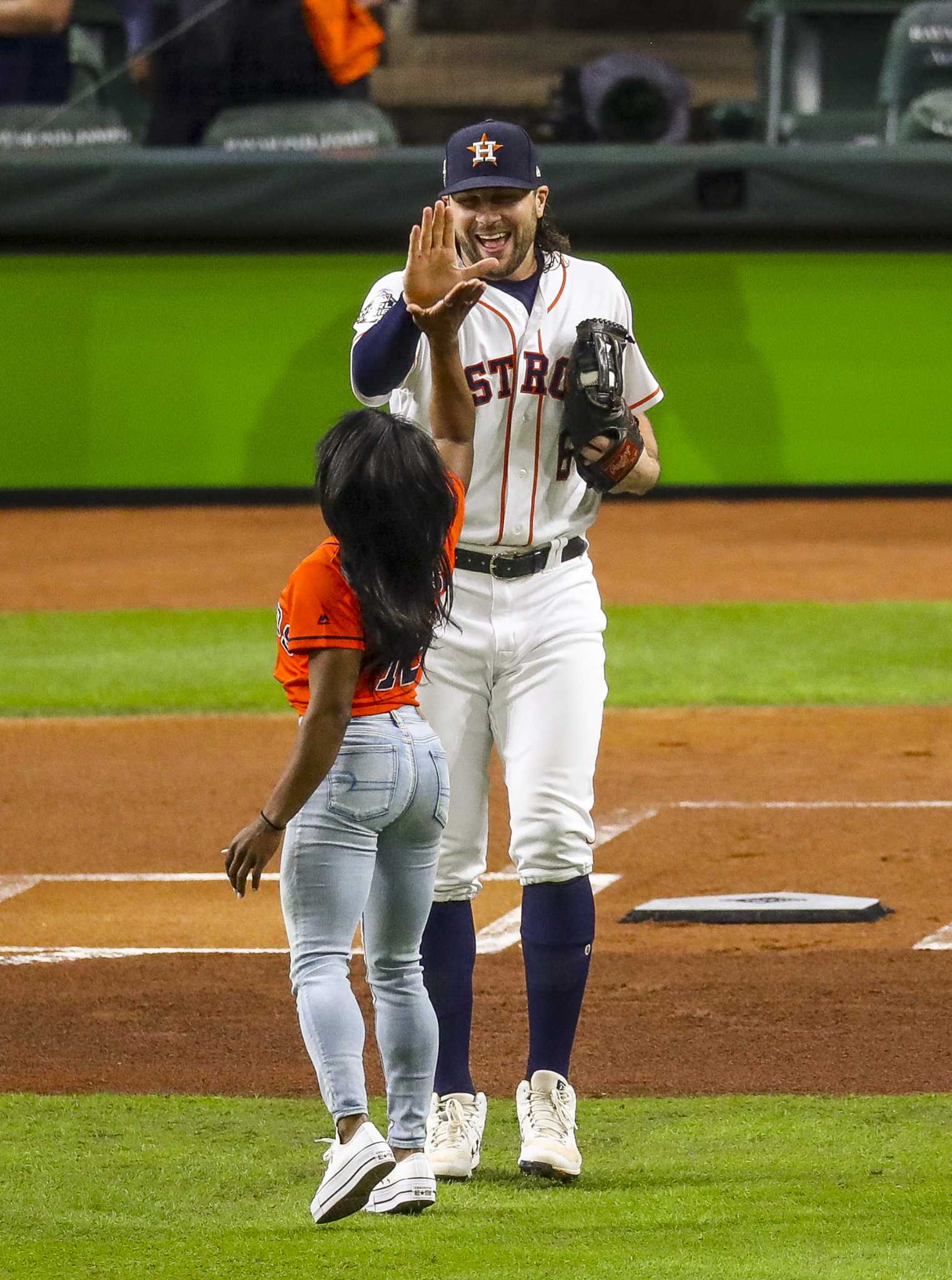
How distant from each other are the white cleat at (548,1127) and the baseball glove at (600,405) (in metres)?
1.18

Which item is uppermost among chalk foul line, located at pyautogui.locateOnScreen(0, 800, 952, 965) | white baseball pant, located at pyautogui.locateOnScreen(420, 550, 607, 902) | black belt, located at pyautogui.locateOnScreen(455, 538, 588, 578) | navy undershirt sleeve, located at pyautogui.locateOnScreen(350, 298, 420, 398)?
navy undershirt sleeve, located at pyautogui.locateOnScreen(350, 298, 420, 398)

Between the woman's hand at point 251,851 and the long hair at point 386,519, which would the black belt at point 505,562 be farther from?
the woman's hand at point 251,851

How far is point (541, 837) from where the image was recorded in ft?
13.1

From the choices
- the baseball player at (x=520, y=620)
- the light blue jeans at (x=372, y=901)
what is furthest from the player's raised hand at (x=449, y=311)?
the light blue jeans at (x=372, y=901)

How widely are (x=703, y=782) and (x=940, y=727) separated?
151 cm

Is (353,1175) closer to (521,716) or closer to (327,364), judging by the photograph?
(521,716)

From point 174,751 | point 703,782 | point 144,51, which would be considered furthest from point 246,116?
point 703,782

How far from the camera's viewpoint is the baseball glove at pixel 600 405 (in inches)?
158

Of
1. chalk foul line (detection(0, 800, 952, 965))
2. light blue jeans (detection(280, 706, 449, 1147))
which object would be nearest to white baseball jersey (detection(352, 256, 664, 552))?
light blue jeans (detection(280, 706, 449, 1147))

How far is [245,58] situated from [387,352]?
41.7 ft

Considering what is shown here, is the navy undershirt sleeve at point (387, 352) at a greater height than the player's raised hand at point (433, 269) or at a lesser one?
lesser

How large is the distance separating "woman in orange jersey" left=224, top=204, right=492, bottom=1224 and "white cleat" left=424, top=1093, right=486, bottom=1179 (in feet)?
1.17

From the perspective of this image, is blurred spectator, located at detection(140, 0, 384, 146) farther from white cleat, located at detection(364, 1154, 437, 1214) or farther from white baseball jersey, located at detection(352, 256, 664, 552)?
white cleat, located at detection(364, 1154, 437, 1214)

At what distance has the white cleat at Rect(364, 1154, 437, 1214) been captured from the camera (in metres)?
3.51
